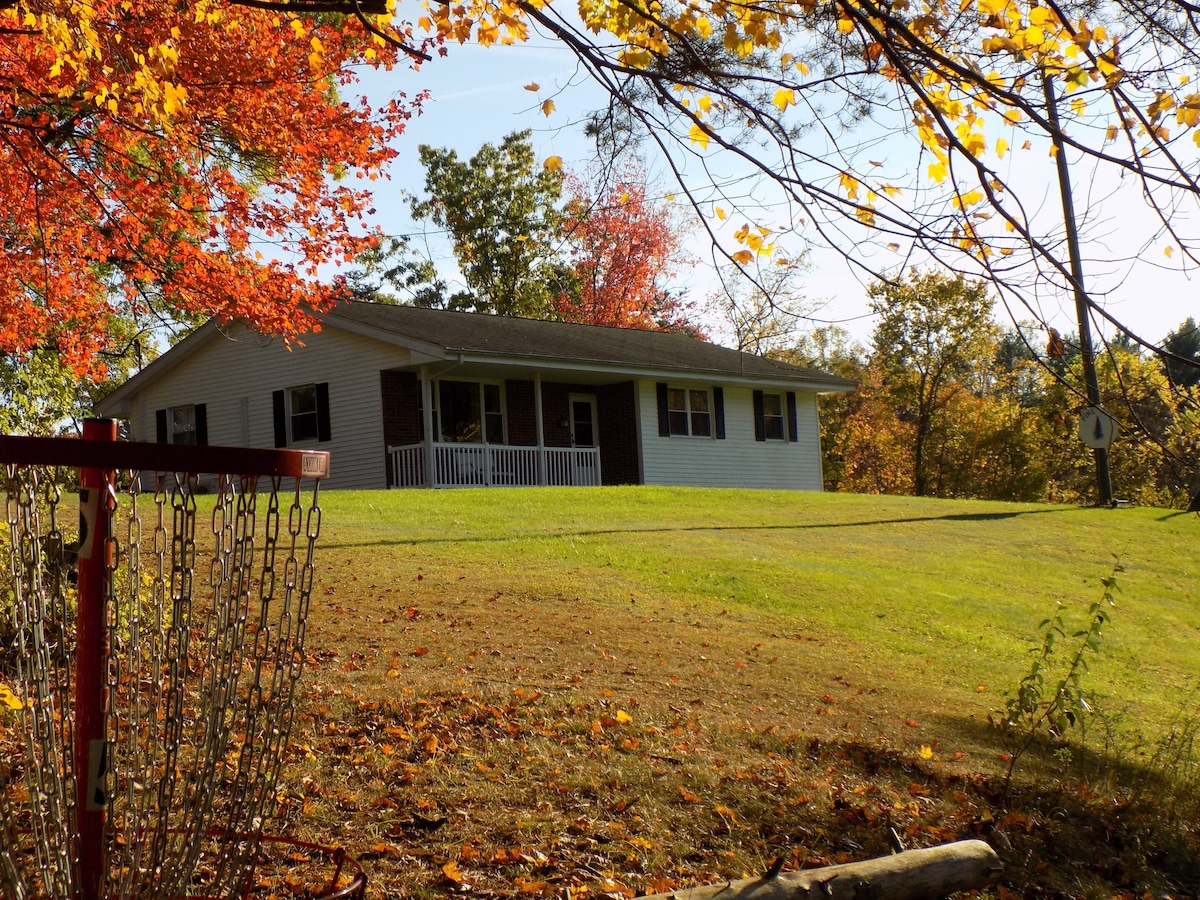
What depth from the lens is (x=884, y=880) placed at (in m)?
4.27

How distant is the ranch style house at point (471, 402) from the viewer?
2355cm

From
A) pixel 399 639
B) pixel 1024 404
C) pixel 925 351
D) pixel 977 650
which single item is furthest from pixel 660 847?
pixel 1024 404

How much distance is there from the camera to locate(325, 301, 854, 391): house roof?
2309cm

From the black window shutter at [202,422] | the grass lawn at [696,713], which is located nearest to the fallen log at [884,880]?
the grass lawn at [696,713]

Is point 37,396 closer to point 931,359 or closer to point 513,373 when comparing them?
point 513,373

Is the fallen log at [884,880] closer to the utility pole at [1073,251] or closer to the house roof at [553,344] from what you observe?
the utility pole at [1073,251]

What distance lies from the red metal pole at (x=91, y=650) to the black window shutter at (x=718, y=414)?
1024 inches

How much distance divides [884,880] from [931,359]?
36146 millimetres

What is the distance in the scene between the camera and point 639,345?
29.5 metres

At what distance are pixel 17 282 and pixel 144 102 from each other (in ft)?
31.0

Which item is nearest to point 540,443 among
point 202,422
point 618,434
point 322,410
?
point 618,434

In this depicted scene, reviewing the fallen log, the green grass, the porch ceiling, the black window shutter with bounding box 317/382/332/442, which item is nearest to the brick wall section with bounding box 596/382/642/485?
the porch ceiling

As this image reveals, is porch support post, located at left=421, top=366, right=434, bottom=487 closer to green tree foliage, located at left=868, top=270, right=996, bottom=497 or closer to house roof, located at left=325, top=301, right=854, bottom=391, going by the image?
house roof, located at left=325, top=301, right=854, bottom=391

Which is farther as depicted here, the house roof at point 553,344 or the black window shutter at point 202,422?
the black window shutter at point 202,422
